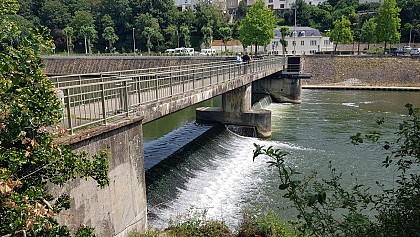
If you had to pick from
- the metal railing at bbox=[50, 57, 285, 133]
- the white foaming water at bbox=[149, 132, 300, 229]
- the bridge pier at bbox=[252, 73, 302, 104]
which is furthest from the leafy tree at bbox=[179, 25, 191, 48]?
the white foaming water at bbox=[149, 132, 300, 229]

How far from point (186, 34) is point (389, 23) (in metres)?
38.6

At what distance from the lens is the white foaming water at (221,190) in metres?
11.9

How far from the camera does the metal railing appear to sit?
8461mm

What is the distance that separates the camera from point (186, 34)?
7838 centimetres

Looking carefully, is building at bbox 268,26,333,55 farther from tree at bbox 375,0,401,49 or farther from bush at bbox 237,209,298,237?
bush at bbox 237,209,298,237

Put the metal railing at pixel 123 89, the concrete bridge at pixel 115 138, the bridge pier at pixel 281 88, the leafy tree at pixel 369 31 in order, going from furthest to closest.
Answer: the leafy tree at pixel 369 31
the bridge pier at pixel 281 88
the metal railing at pixel 123 89
the concrete bridge at pixel 115 138

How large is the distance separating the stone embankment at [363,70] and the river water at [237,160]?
1667cm

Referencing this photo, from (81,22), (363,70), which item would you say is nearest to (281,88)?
(363,70)

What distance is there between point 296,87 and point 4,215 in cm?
3414

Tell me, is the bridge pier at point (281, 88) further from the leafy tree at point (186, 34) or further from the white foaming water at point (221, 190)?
the leafy tree at point (186, 34)

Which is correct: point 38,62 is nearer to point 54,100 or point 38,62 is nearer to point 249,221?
point 54,100

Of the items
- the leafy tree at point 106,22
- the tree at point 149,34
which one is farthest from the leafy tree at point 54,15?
the tree at point 149,34

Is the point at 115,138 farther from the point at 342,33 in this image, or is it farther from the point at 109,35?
the point at 109,35

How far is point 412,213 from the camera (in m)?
4.04
